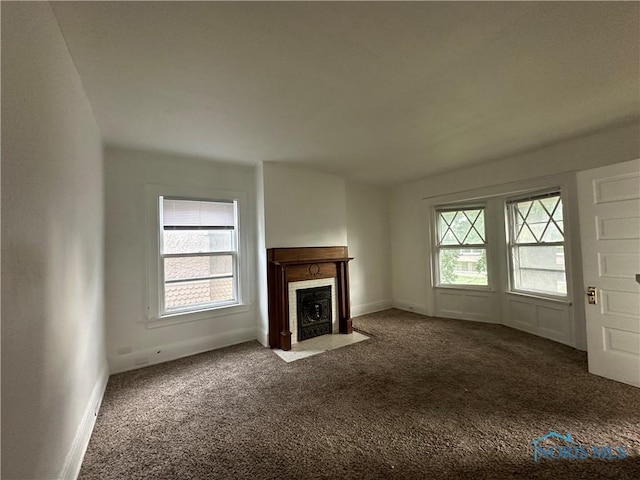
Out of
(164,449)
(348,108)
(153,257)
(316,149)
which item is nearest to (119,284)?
(153,257)

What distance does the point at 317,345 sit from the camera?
3469 millimetres

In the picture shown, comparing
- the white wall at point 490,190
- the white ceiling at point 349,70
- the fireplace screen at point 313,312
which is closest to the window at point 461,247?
the white wall at point 490,190

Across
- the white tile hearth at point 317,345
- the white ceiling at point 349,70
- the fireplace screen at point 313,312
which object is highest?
the white ceiling at point 349,70

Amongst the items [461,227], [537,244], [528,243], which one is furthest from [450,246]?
[537,244]

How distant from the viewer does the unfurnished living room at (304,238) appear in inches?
51.5

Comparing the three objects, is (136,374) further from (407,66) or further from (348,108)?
(407,66)

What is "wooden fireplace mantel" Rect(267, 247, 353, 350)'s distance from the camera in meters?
3.42

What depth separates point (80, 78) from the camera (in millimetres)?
1759

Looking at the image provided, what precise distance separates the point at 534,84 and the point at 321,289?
315 centimetres

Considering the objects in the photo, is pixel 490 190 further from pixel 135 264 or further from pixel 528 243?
pixel 135 264

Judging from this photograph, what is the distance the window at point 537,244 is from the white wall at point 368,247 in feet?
6.84

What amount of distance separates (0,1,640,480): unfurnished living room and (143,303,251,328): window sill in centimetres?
2

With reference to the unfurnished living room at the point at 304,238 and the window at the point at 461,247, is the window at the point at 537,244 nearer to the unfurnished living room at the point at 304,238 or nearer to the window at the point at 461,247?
the unfurnished living room at the point at 304,238

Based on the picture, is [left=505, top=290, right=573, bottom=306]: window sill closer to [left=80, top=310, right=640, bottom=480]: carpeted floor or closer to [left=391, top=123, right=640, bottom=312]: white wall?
[left=80, top=310, right=640, bottom=480]: carpeted floor
